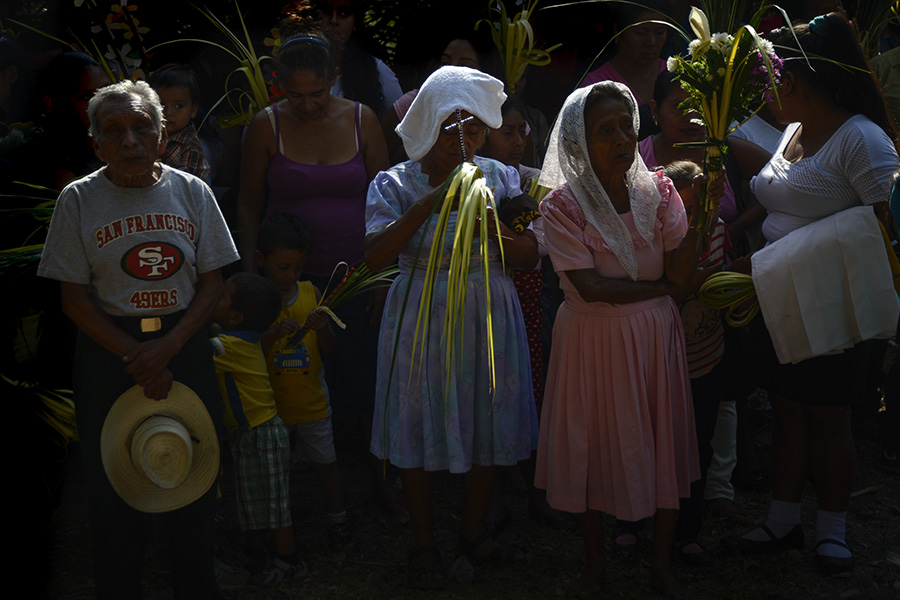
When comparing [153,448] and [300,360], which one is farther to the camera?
[300,360]

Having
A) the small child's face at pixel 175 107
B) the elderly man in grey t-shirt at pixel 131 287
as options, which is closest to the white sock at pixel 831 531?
the elderly man in grey t-shirt at pixel 131 287

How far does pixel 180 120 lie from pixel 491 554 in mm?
2698

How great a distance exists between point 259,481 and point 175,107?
1.99 metres

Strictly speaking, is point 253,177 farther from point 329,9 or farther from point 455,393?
point 455,393

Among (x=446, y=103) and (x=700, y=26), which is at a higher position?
(x=700, y=26)

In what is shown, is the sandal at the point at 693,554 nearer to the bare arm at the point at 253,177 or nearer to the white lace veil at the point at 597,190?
the white lace veil at the point at 597,190

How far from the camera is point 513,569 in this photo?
3809 millimetres

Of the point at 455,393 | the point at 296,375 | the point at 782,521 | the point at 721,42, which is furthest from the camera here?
the point at 296,375

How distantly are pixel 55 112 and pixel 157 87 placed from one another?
0.58 metres

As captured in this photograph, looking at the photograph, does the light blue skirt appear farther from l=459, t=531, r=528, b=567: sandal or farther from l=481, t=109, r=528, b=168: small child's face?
l=481, t=109, r=528, b=168: small child's face

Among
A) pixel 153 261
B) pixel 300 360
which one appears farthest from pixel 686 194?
pixel 153 261

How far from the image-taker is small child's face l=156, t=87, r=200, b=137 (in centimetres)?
430

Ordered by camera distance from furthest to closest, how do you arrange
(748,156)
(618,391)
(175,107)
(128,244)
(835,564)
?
1. (748,156)
2. (175,107)
3. (835,564)
4. (618,391)
5. (128,244)

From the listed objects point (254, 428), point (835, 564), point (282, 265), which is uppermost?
point (282, 265)
